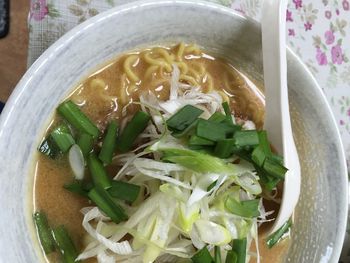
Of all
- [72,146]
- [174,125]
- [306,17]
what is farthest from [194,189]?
[306,17]

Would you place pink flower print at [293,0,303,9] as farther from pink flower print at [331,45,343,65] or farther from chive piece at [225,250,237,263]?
chive piece at [225,250,237,263]

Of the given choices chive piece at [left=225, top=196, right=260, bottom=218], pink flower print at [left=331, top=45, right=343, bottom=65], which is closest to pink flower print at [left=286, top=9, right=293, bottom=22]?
pink flower print at [left=331, top=45, right=343, bottom=65]

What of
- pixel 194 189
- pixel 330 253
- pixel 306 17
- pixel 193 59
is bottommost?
pixel 330 253

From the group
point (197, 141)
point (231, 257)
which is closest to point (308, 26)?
point (197, 141)

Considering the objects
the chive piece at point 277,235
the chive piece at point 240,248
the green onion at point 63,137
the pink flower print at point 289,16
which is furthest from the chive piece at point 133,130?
the pink flower print at point 289,16

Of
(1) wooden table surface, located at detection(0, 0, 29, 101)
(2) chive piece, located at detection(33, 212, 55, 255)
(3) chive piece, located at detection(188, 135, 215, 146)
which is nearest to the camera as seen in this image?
(3) chive piece, located at detection(188, 135, 215, 146)

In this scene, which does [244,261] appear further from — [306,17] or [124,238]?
[306,17]

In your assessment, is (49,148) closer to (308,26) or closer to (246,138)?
(246,138)
